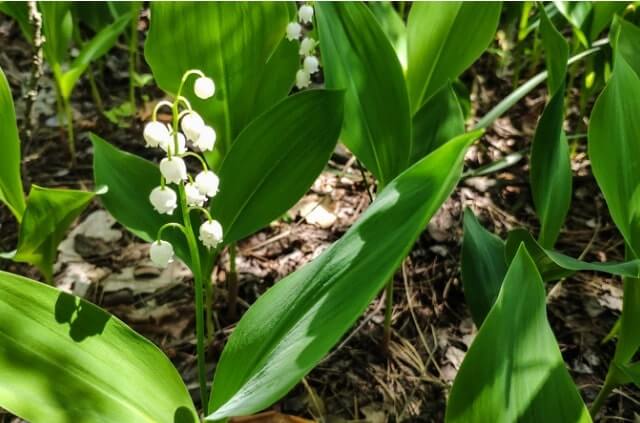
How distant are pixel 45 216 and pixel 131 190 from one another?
8.0 inches

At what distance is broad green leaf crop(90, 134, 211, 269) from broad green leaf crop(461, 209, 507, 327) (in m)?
0.60

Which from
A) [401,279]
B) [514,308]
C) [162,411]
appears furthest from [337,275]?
[401,279]

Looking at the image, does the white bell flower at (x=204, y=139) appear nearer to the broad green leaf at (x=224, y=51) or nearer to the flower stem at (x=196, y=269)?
the flower stem at (x=196, y=269)

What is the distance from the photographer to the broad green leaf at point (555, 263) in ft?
3.77

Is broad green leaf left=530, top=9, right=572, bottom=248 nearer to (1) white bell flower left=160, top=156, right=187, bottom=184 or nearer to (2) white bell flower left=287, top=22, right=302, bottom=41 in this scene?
(2) white bell flower left=287, top=22, right=302, bottom=41

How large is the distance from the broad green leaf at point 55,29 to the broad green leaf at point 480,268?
1363 mm

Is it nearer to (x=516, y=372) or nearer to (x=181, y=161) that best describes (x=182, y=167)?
(x=181, y=161)

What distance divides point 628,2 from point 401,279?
1.11 meters

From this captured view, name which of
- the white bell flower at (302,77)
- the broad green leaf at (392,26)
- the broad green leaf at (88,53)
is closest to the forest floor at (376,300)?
the broad green leaf at (88,53)

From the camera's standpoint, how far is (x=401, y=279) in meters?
1.93

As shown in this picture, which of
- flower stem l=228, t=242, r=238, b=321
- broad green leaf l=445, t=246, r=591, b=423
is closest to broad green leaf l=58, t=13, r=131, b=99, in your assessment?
flower stem l=228, t=242, r=238, b=321

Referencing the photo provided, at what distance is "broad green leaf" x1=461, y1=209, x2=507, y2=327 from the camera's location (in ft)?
4.77

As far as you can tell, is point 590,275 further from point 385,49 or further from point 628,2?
point 385,49

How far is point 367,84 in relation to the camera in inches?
58.4
